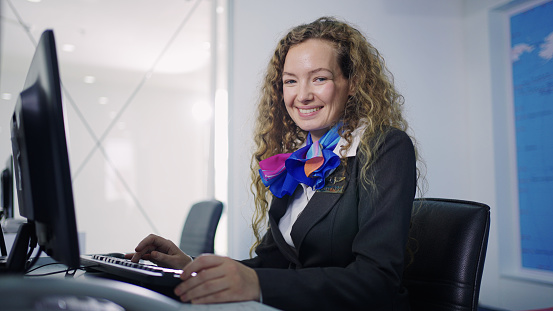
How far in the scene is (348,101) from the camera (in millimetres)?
1476

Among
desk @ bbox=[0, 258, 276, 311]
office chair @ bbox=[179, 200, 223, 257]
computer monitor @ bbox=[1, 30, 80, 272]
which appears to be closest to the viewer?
desk @ bbox=[0, 258, 276, 311]

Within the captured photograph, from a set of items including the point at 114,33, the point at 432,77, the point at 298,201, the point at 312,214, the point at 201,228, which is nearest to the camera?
the point at 312,214

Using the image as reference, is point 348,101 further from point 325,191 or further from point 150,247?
point 150,247

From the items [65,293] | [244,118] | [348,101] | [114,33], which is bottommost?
[65,293]

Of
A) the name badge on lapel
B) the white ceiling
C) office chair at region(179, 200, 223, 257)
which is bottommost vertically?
office chair at region(179, 200, 223, 257)

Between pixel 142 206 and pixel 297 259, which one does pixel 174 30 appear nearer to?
pixel 142 206

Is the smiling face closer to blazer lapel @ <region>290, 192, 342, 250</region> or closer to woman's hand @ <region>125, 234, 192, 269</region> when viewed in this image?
blazer lapel @ <region>290, 192, 342, 250</region>

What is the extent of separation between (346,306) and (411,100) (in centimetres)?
326

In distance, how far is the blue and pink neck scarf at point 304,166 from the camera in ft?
4.24

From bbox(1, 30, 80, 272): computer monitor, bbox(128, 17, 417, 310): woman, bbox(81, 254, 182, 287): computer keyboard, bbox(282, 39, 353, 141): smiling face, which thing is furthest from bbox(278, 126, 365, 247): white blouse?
bbox(1, 30, 80, 272): computer monitor

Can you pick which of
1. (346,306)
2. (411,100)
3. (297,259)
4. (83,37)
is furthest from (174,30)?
(346,306)

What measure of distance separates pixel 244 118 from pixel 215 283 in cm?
269

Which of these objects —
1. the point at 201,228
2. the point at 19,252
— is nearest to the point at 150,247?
the point at 19,252

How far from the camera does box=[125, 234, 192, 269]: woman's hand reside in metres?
1.23
